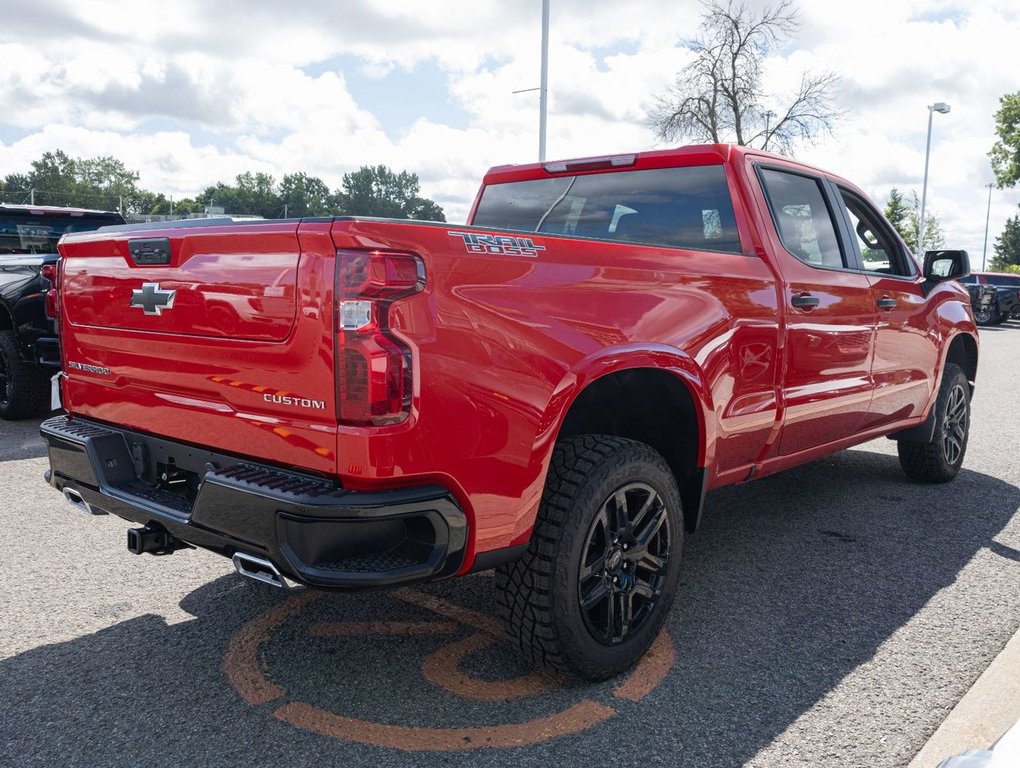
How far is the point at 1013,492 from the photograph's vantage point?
5590 mm

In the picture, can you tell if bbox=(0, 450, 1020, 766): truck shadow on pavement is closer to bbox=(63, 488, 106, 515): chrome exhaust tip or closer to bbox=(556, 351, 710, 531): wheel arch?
bbox=(63, 488, 106, 515): chrome exhaust tip

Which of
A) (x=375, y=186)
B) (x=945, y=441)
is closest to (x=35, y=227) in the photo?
(x=945, y=441)

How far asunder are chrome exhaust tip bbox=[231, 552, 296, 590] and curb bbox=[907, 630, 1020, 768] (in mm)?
1826

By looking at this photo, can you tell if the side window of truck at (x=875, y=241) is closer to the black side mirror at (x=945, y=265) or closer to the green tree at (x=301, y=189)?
the black side mirror at (x=945, y=265)

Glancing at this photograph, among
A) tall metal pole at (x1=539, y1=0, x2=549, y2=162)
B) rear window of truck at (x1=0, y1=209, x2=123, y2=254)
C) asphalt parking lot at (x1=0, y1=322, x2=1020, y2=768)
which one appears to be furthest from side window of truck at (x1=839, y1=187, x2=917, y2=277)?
tall metal pole at (x1=539, y1=0, x2=549, y2=162)

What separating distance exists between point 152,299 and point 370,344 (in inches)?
37.2

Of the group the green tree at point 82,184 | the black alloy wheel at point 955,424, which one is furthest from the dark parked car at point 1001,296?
the green tree at point 82,184

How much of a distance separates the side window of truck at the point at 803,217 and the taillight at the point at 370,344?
2.25 meters

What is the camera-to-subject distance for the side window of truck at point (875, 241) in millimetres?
4730

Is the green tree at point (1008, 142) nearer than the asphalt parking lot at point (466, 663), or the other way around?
the asphalt parking lot at point (466, 663)

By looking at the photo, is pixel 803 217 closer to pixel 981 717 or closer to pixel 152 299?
pixel 981 717

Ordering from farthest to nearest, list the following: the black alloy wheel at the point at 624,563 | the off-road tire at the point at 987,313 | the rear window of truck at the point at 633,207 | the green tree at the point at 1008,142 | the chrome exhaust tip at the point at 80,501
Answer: the green tree at the point at 1008,142 → the off-road tire at the point at 987,313 → the rear window of truck at the point at 633,207 → the chrome exhaust tip at the point at 80,501 → the black alloy wheel at the point at 624,563

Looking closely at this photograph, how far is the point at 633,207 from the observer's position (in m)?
4.04

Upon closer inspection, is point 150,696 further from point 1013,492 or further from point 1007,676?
point 1013,492
